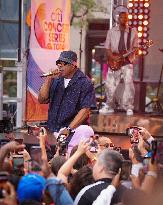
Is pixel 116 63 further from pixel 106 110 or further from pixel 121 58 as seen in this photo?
pixel 106 110

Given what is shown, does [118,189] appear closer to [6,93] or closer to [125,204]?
[125,204]

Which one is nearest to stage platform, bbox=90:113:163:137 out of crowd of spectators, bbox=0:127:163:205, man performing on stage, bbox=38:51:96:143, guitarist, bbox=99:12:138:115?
guitarist, bbox=99:12:138:115

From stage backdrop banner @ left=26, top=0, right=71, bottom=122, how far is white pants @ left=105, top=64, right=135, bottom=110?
1.80 m

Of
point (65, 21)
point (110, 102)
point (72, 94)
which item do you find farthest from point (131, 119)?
point (72, 94)

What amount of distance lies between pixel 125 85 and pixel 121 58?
552mm

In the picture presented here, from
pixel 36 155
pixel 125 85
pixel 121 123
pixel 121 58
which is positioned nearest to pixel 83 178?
pixel 36 155

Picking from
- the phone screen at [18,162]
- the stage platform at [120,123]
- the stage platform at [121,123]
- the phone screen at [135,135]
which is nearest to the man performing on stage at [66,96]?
the phone screen at [135,135]

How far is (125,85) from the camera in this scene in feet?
45.0

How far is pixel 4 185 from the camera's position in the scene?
4828 mm

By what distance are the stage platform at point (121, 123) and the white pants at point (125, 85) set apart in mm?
607

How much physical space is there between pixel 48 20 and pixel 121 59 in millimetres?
2032

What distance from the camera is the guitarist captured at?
44.1 feet

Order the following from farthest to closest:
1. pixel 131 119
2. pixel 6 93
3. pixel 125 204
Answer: pixel 6 93 → pixel 131 119 → pixel 125 204

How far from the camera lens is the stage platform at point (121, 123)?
1288 cm
